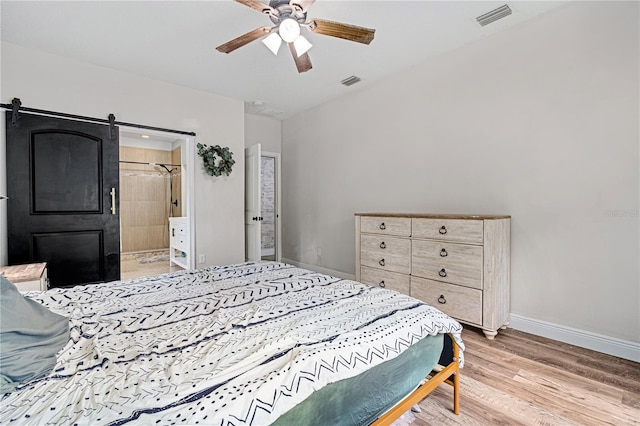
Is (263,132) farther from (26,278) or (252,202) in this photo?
(26,278)

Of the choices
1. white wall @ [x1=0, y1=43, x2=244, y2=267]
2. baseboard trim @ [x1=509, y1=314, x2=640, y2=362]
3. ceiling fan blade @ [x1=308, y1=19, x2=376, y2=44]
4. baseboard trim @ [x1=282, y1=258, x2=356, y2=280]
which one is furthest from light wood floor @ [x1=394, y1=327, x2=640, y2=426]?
white wall @ [x1=0, y1=43, x2=244, y2=267]

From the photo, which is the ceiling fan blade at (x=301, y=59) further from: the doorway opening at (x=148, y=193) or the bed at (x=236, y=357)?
the doorway opening at (x=148, y=193)

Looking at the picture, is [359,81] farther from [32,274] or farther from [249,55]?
[32,274]

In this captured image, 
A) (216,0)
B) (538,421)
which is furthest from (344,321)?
(216,0)

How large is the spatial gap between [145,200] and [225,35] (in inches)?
201

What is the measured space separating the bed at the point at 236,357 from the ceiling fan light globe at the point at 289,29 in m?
1.73

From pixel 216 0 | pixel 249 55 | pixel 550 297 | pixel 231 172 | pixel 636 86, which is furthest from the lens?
pixel 231 172

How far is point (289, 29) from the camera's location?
2.03 metres

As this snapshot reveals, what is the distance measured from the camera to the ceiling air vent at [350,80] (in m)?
3.64

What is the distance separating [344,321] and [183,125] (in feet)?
11.7

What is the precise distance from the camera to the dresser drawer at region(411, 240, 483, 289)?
245cm

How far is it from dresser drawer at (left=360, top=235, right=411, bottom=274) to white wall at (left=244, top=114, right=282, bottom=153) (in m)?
2.75

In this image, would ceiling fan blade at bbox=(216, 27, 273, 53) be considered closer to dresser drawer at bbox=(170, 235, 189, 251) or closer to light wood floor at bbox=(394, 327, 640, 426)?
light wood floor at bbox=(394, 327, 640, 426)

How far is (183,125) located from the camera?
385 cm
